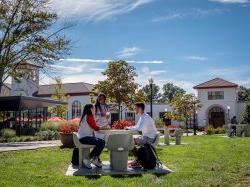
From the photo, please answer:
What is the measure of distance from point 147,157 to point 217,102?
5392cm

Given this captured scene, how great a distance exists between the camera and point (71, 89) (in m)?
69.1

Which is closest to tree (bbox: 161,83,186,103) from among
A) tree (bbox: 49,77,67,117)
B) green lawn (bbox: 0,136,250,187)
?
tree (bbox: 49,77,67,117)

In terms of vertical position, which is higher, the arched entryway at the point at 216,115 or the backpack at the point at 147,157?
the arched entryway at the point at 216,115

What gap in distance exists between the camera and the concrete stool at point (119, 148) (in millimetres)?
10672

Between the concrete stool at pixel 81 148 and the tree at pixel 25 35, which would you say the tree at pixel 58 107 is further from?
the concrete stool at pixel 81 148

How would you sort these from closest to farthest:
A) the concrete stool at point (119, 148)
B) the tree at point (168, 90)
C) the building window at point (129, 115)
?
the concrete stool at point (119, 148)
the building window at point (129, 115)
the tree at point (168, 90)

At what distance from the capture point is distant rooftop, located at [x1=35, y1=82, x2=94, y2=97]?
6744 cm

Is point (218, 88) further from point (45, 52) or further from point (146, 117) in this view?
point (146, 117)

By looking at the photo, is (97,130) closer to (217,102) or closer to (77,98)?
(217,102)

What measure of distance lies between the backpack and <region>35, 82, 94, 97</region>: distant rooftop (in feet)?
181

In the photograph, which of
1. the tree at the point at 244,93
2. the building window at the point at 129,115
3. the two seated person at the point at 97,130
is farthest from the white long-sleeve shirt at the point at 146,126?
the tree at the point at 244,93

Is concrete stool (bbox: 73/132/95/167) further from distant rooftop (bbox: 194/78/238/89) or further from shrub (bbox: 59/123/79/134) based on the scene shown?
distant rooftop (bbox: 194/78/238/89)

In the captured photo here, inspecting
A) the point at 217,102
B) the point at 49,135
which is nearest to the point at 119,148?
the point at 49,135

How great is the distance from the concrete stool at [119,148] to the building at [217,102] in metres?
53.1
